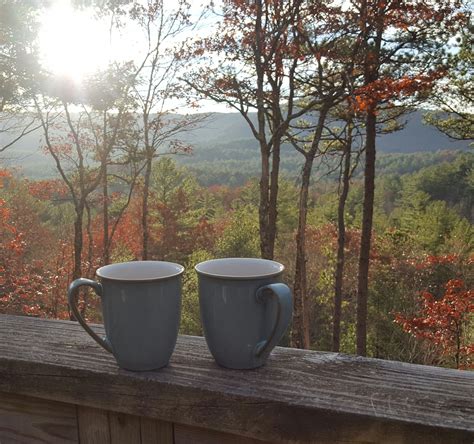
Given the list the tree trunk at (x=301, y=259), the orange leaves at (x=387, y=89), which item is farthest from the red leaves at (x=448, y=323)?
the orange leaves at (x=387, y=89)

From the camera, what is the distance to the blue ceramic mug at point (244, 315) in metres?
0.71

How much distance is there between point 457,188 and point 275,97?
23.2 m

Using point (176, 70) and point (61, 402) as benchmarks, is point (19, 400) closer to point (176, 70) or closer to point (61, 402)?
point (61, 402)

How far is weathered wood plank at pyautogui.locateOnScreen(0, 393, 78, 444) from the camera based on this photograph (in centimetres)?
72

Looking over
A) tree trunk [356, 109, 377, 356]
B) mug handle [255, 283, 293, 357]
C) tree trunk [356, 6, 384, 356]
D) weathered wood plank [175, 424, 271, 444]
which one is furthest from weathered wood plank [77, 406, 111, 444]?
tree trunk [356, 109, 377, 356]

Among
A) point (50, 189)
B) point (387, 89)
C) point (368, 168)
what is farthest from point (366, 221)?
point (50, 189)

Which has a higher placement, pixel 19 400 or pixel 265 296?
pixel 265 296

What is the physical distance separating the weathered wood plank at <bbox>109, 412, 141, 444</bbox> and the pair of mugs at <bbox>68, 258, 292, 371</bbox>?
0.24 feet

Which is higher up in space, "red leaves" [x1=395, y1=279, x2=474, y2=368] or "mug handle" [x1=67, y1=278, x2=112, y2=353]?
"mug handle" [x1=67, y1=278, x2=112, y2=353]

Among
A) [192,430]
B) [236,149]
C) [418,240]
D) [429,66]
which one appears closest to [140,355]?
[192,430]

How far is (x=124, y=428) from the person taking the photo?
27.0 inches

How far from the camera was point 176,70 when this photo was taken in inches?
400

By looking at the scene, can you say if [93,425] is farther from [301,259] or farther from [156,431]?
[301,259]

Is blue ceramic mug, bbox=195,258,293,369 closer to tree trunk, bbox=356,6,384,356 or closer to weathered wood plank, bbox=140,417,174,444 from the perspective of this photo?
weathered wood plank, bbox=140,417,174,444
